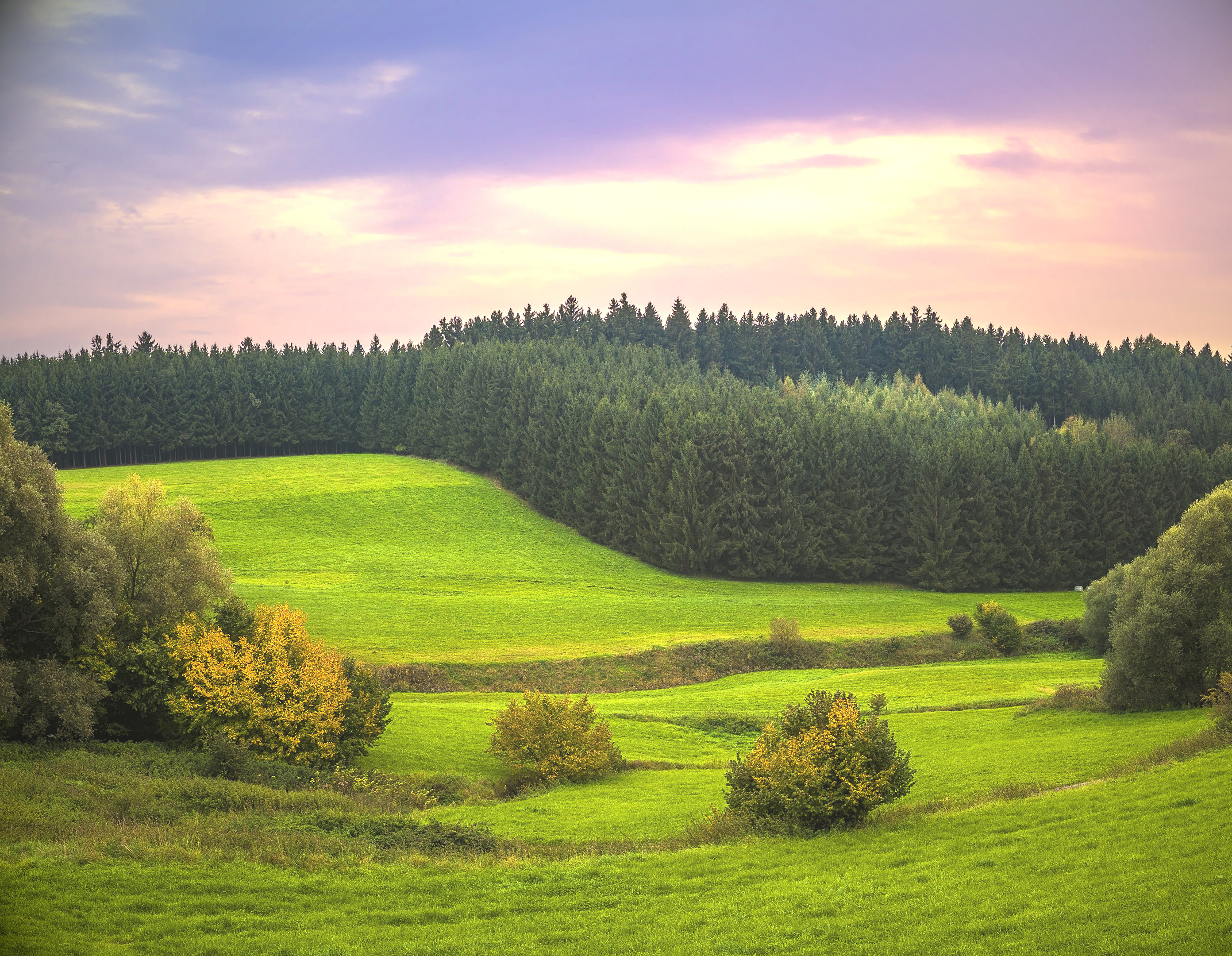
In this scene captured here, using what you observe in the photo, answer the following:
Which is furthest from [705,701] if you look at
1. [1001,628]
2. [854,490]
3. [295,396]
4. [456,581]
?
[295,396]

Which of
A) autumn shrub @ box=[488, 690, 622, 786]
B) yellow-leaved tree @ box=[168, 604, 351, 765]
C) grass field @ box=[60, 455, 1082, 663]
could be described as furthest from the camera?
grass field @ box=[60, 455, 1082, 663]

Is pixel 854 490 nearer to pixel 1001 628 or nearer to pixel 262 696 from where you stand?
pixel 1001 628

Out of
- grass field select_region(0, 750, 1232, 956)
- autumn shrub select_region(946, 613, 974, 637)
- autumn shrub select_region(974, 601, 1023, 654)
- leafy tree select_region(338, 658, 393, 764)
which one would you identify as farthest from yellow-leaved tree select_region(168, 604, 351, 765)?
autumn shrub select_region(946, 613, 974, 637)

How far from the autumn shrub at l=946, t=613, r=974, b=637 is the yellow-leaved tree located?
5222 centimetres

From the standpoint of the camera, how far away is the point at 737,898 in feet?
62.0

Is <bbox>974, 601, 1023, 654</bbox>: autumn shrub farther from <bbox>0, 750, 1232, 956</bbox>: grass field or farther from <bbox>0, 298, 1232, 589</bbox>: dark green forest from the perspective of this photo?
<bbox>0, 750, 1232, 956</bbox>: grass field

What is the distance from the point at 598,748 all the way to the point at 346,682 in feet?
33.9

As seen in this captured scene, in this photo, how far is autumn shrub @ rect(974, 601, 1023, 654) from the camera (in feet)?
227

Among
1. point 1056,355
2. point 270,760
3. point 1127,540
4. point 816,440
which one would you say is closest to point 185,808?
point 270,760

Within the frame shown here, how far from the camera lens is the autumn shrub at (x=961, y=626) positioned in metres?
72.9

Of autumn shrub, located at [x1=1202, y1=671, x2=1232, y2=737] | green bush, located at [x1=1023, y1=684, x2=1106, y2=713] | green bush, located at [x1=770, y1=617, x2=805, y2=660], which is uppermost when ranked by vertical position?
autumn shrub, located at [x1=1202, y1=671, x2=1232, y2=737]

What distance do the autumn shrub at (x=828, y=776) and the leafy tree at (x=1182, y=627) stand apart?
16952mm

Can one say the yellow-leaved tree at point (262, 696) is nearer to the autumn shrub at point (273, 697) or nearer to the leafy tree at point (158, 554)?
the autumn shrub at point (273, 697)

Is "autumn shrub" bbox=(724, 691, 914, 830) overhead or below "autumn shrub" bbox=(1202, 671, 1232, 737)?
below
